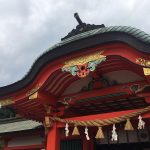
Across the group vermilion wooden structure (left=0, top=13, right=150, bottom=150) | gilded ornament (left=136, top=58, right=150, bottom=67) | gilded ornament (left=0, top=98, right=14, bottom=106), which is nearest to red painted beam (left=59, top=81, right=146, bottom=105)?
vermilion wooden structure (left=0, top=13, right=150, bottom=150)

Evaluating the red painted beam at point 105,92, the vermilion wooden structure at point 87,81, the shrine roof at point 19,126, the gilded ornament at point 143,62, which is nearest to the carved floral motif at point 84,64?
the vermilion wooden structure at point 87,81

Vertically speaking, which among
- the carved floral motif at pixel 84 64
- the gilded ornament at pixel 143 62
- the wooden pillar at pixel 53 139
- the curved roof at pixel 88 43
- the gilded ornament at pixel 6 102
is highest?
the curved roof at pixel 88 43

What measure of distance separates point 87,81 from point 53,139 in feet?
6.43

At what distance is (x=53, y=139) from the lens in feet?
23.6

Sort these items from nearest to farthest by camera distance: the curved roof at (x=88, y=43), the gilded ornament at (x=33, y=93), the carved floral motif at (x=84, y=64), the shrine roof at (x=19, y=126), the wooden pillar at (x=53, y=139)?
1. the curved roof at (x=88, y=43)
2. the carved floral motif at (x=84, y=64)
3. the gilded ornament at (x=33, y=93)
4. the wooden pillar at (x=53, y=139)
5. the shrine roof at (x=19, y=126)

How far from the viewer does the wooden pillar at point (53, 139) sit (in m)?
7.17

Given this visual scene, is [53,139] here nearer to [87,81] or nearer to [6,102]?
[6,102]

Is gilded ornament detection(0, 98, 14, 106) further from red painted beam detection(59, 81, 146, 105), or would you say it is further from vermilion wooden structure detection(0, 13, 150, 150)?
red painted beam detection(59, 81, 146, 105)

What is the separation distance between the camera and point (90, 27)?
7703 millimetres

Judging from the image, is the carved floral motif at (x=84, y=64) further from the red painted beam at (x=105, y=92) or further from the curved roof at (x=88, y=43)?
the red painted beam at (x=105, y=92)

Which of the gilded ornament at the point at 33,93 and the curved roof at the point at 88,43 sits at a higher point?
the curved roof at the point at 88,43

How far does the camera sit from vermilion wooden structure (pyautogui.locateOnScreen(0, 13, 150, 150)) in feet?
19.1

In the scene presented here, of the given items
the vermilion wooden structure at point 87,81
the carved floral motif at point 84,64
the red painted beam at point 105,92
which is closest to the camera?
the vermilion wooden structure at point 87,81

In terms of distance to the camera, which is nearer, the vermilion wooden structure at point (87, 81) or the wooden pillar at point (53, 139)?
the vermilion wooden structure at point (87, 81)
